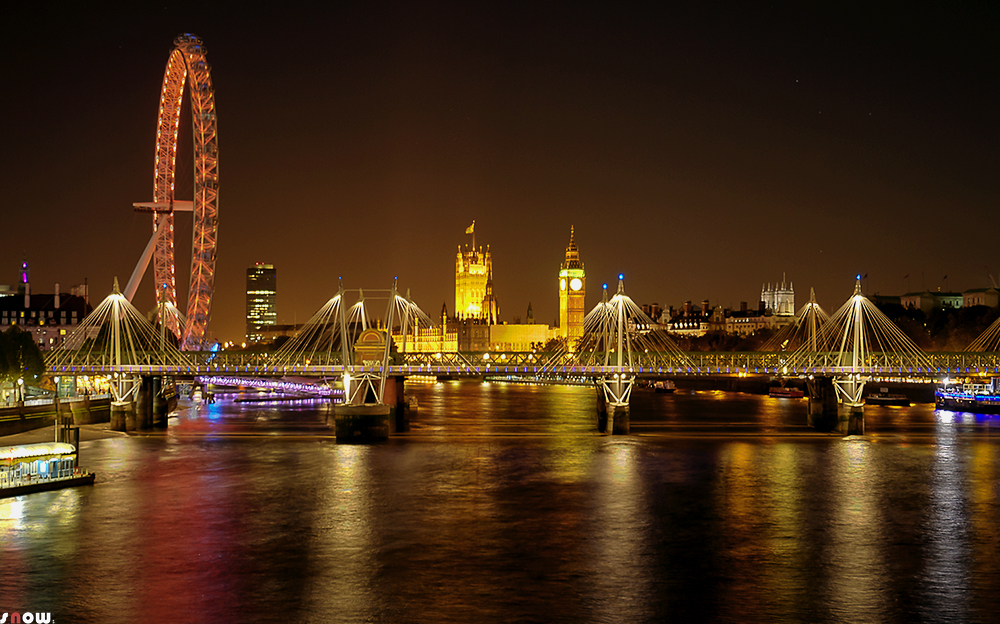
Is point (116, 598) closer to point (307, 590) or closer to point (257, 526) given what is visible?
point (307, 590)

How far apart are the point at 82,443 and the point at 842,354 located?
153ft

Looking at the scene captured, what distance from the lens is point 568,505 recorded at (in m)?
38.2

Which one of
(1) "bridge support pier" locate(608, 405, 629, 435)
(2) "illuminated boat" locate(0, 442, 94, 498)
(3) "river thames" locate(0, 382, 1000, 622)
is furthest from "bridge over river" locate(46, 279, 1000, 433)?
(2) "illuminated boat" locate(0, 442, 94, 498)

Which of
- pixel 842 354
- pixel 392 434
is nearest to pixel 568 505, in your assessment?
pixel 392 434

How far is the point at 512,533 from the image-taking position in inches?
→ 1304

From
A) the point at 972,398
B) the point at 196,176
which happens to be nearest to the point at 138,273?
the point at 196,176

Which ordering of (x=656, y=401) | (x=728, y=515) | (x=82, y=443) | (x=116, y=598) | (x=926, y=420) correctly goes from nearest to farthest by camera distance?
(x=116, y=598) → (x=728, y=515) → (x=82, y=443) → (x=926, y=420) → (x=656, y=401)

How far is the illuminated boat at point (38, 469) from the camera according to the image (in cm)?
3825

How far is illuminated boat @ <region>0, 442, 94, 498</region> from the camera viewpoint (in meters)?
38.2

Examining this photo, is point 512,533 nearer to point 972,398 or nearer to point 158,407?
point 158,407

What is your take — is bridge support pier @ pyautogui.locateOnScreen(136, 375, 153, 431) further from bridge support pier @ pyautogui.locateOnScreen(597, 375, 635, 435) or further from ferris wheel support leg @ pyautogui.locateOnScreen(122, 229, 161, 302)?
bridge support pier @ pyautogui.locateOnScreen(597, 375, 635, 435)

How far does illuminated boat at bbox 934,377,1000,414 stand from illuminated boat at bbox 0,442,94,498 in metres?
71.1

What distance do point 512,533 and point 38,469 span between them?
18938 millimetres

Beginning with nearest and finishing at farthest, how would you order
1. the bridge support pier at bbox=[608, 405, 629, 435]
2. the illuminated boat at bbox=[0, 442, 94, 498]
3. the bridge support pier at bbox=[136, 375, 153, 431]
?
the illuminated boat at bbox=[0, 442, 94, 498] < the bridge support pier at bbox=[608, 405, 629, 435] < the bridge support pier at bbox=[136, 375, 153, 431]
